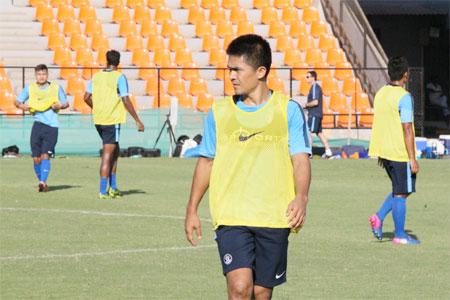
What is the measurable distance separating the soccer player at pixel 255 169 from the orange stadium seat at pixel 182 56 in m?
28.3

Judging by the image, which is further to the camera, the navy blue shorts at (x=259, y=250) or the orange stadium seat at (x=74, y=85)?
the orange stadium seat at (x=74, y=85)

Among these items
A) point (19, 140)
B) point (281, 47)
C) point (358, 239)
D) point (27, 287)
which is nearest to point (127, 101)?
point (358, 239)

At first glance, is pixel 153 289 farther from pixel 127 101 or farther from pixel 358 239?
pixel 127 101

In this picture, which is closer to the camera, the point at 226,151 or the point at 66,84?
the point at 226,151

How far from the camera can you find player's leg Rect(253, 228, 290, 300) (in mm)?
7773

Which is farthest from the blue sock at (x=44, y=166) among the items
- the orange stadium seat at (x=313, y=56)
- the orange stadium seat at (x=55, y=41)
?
the orange stadium seat at (x=313, y=56)

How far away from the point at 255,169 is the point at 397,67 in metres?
6.22

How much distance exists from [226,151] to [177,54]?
28635 mm

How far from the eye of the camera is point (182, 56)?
119ft

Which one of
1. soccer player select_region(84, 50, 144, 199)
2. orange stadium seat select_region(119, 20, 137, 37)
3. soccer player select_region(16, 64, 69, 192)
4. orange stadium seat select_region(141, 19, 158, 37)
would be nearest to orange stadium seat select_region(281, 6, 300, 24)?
orange stadium seat select_region(141, 19, 158, 37)

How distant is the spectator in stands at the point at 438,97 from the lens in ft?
144

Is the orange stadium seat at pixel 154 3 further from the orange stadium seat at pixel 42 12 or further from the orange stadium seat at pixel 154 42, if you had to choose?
the orange stadium seat at pixel 42 12

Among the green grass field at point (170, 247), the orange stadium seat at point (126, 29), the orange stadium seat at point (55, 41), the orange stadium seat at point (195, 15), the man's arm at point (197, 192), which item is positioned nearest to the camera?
the man's arm at point (197, 192)

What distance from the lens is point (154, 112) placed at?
1235 inches
